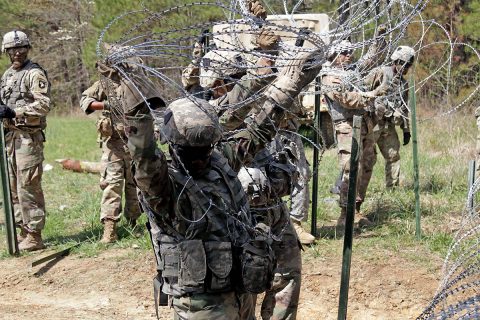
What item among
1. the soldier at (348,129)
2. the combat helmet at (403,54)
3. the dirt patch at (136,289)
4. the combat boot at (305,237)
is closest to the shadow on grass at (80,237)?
the dirt patch at (136,289)

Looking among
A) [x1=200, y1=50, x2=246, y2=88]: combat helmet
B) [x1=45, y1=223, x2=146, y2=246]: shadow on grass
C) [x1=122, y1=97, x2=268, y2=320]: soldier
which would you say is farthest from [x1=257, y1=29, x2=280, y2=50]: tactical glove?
[x1=45, y1=223, x2=146, y2=246]: shadow on grass

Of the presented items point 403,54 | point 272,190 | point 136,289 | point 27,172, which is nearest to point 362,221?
point 403,54

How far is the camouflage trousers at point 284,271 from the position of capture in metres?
4.79

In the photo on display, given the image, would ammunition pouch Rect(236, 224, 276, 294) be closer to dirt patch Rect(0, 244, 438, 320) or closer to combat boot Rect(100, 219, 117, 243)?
dirt patch Rect(0, 244, 438, 320)

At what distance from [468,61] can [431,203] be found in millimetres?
4808

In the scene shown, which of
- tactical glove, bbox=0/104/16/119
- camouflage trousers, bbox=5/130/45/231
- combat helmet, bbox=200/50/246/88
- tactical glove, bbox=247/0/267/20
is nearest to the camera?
combat helmet, bbox=200/50/246/88

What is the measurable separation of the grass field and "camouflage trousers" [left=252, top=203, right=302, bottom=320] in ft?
6.24

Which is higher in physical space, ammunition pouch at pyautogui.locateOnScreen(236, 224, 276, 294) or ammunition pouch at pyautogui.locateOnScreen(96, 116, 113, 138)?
ammunition pouch at pyautogui.locateOnScreen(96, 116, 113, 138)

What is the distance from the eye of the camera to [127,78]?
3.07 m

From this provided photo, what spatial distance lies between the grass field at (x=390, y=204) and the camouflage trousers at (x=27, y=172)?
41 cm

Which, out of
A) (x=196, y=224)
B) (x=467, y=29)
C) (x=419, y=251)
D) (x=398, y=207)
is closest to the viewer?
(x=196, y=224)

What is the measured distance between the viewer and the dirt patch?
6.06 m

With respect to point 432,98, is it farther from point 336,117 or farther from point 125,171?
point 125,171

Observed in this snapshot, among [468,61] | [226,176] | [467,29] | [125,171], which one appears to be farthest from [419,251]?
[468,61]
